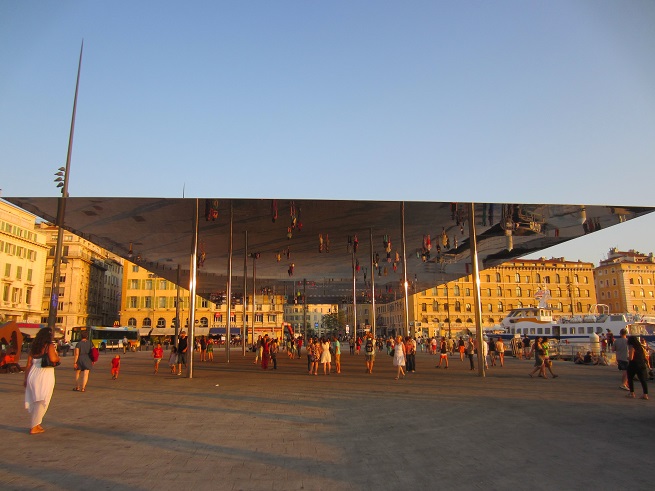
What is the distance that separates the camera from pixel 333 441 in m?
7.58

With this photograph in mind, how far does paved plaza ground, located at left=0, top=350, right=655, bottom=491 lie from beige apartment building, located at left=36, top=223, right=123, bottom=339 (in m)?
69.4

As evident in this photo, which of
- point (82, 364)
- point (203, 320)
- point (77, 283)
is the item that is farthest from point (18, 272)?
point (82, 364)

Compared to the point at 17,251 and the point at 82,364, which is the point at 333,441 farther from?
the point at 17,251

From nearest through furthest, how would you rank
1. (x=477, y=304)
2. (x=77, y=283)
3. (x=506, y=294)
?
(x=477, y=304)
(x=77, y=283)
(x=506, y=294)

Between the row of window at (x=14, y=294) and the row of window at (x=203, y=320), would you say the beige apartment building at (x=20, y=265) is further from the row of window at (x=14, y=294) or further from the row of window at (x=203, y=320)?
the row of window at (x=203, y=320)

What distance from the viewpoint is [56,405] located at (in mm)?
11383

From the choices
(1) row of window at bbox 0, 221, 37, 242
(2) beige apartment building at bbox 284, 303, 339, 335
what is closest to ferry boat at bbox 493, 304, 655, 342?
(1) row of window at bbox 0, 221, 37, 242

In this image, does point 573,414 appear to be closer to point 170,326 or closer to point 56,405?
point 56,405

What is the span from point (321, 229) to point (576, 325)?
30.4 metres

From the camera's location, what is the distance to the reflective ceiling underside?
19.1m

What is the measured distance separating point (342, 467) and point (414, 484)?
1.08m

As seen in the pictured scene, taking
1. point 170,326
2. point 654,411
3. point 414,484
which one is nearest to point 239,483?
point 414,484

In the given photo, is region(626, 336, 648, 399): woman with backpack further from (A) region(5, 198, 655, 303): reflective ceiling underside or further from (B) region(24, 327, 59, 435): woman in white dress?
(B) region(24, 327, 59, 435): woman in white dress

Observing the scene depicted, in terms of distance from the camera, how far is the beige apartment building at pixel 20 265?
57.7 m
